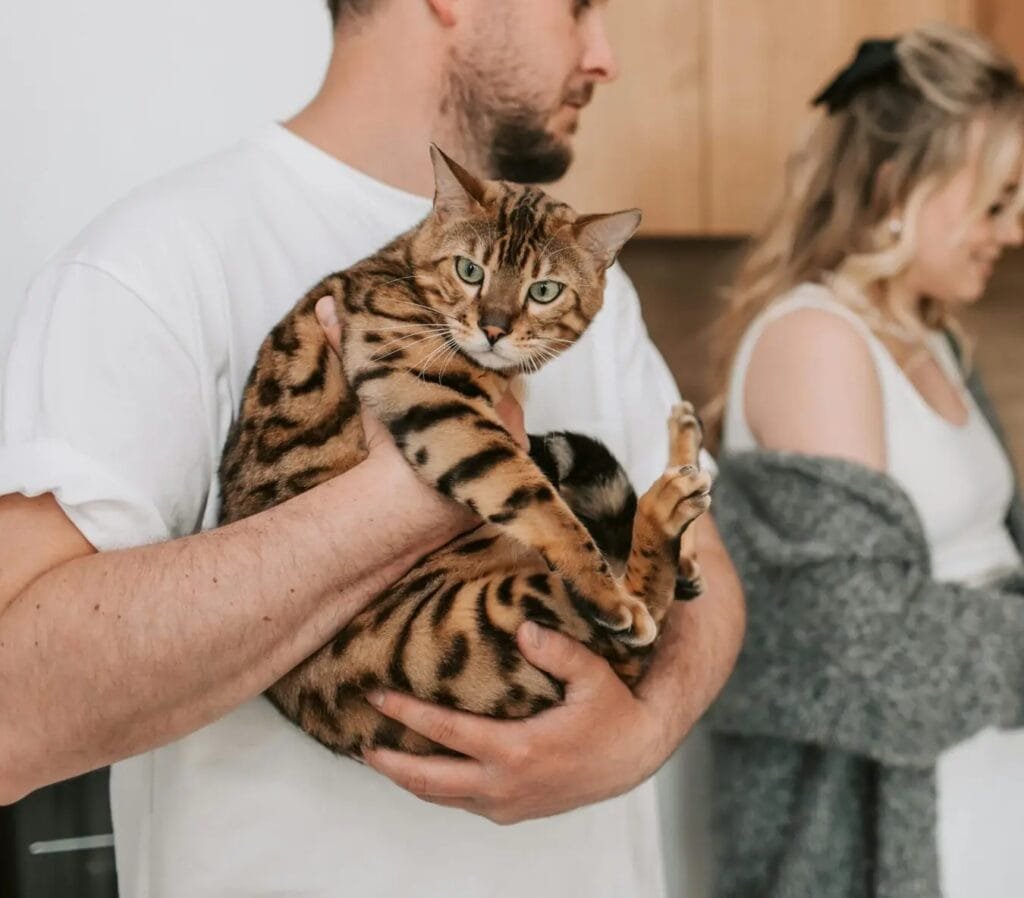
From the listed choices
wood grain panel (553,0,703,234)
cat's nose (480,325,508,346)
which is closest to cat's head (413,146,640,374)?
cat's nose (480,325,508,346)

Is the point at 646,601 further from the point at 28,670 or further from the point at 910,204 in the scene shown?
the point at 910,204

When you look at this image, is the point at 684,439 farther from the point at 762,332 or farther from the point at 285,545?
the point at 762,332

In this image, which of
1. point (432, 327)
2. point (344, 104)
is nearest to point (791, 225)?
point (344, 104)

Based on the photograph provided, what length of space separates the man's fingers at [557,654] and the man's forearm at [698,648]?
0.52 feet

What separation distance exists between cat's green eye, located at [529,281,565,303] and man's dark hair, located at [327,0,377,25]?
39cm

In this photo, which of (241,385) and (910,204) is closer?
(241,385)

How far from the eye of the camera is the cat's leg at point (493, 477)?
81cm

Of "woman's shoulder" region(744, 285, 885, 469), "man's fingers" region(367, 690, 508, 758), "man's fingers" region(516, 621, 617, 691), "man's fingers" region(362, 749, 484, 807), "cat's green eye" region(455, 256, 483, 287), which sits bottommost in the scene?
"woman's shoulder" region(744, 285, 885, 469)

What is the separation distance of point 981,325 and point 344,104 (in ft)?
6.96

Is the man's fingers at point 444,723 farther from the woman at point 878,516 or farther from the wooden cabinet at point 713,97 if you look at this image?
the wooden cabinet at point 713,97

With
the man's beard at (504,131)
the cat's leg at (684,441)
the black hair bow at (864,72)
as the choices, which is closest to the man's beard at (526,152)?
the man's beard at (504,131)

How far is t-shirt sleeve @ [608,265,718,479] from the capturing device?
47.5 inches

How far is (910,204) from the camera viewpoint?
1.73 metres

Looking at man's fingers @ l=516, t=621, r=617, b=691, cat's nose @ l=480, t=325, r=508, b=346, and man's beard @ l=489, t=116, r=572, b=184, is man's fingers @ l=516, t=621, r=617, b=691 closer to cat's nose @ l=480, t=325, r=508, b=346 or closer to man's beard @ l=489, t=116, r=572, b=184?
cat's nose @ l=480, t=325, r=508, b=346
